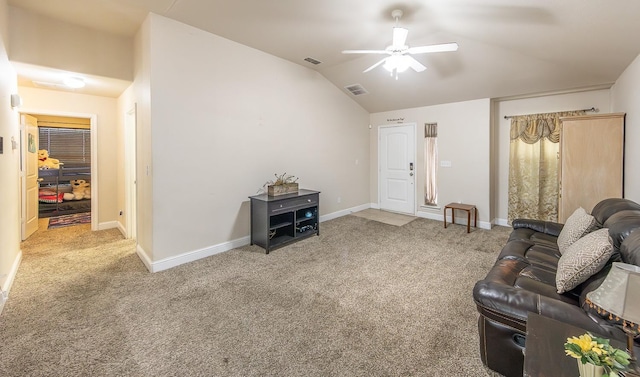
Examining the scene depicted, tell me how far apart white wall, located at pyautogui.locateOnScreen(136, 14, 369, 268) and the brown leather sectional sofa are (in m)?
3.18

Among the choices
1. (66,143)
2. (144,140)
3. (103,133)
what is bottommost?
(144,140)

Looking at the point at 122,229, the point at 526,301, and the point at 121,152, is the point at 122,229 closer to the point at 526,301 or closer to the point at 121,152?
the point at 121,152

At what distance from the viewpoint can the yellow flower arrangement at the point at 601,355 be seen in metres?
0.80

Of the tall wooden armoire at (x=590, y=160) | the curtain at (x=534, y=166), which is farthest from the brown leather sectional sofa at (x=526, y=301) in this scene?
the curtain at (x=534, y=166)

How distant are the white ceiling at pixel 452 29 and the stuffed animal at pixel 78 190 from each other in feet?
16.4

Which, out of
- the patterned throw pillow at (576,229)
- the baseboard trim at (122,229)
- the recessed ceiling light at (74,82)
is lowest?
the baseboard trim at (122,229)

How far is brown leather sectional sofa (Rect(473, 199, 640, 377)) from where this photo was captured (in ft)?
4.75

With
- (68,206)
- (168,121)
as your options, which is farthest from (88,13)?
(68,206)

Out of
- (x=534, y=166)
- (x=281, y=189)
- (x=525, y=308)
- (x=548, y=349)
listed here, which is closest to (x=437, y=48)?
(x=525, y=308)

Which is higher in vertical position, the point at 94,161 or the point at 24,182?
the point at 94,161

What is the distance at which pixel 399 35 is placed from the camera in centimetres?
279

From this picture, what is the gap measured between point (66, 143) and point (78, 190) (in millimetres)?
1504

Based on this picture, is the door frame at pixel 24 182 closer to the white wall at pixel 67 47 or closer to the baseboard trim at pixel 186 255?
the white wall at pixel 67 47

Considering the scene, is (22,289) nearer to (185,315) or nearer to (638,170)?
(185,315)
